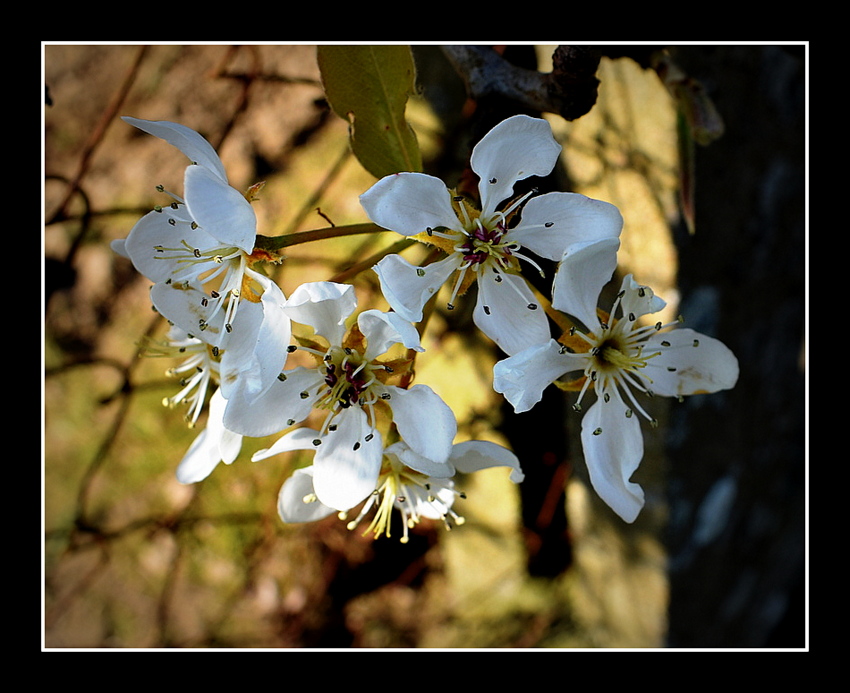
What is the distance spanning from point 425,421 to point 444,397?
0.83m

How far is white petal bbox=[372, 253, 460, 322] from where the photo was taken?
56 centimetres

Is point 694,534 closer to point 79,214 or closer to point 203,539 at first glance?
point 203,539

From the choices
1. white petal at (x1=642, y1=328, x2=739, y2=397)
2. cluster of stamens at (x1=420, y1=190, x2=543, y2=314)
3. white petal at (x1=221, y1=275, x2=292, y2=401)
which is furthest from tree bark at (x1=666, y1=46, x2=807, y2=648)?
white petal at (x1=221, y1=275, x2=292, y2=401)

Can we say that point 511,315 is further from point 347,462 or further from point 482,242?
point 347,462

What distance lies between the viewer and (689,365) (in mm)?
742

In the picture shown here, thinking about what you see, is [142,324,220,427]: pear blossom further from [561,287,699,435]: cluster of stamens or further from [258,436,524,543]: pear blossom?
[561,287,699,435]: cluster of stamens

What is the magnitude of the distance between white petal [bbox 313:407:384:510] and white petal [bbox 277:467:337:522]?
11cm

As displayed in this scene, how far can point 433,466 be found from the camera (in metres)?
0.62

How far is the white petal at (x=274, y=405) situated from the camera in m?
0.59

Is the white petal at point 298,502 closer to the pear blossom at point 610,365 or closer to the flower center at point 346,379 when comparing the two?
the flower center at point 346,379

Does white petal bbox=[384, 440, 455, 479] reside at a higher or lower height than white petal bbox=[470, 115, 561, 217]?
lower

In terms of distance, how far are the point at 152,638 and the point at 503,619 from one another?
0.88 meters

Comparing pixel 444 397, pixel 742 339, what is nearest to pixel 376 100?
pixel 444 397

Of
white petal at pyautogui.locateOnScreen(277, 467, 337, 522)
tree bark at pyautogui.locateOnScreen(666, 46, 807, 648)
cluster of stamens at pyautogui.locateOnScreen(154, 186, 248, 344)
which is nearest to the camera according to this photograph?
cluster of stamens at pyautogui.locateOnScreen(154, 186, 248, 344)
